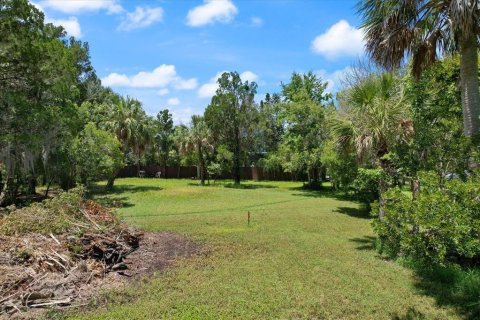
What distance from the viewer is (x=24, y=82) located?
1218cm

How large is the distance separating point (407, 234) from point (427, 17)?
3917 millimetres

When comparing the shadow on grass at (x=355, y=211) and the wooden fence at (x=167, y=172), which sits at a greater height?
the wooden fence at (x=167, y=172)

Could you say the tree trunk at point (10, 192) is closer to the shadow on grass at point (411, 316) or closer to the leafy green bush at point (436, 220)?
the leafy green bush at point (436, 220)

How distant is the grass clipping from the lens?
529cm

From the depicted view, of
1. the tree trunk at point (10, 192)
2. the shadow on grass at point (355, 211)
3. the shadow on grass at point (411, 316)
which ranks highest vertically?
the tree trunk at point (10, 192)

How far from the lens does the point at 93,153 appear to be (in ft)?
63.3

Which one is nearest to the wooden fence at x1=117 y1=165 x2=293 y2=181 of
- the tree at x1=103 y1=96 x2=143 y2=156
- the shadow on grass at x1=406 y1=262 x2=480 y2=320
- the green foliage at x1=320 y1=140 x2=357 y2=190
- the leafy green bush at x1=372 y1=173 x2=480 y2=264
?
the tree at x1=103 y1=96 x2=143 y2=156

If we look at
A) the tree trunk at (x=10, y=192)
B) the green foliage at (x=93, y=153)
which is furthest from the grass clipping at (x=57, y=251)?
the green foliage at (x=93, y=153)

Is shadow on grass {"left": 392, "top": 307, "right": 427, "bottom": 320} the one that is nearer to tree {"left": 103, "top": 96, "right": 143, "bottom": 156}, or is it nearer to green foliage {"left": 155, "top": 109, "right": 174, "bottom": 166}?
tree {"left": 103, "top": 96, "right": 143, "bottom": 156}

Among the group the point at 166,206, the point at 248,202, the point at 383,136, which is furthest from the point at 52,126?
the point at 383,136

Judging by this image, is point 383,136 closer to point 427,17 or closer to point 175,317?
point 427,17

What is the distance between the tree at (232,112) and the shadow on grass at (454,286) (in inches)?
991

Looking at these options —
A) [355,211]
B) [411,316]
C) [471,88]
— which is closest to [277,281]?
[411,316]

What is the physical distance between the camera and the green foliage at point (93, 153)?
62.0 feet
